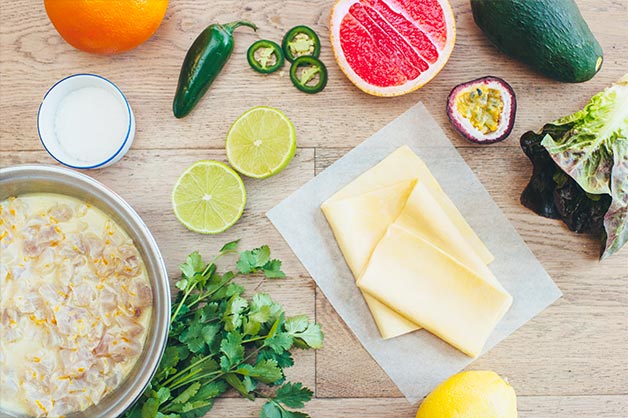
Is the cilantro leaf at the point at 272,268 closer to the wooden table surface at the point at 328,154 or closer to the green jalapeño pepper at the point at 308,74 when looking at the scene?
the wooden table surface at the point at 328,154

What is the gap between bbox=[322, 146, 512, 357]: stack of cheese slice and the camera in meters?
1.80

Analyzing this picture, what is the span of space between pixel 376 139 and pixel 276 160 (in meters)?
0.29

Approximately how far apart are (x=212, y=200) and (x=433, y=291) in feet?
2.07

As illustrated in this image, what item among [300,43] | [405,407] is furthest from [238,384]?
[300,43]

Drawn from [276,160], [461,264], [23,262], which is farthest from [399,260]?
[23,262]

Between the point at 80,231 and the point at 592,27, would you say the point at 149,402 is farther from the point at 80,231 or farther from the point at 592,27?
the point at 592,27

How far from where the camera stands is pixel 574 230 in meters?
1.80

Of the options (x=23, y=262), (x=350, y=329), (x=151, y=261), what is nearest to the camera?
(x=151, y=261)

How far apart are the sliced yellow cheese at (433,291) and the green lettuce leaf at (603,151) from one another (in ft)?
1.10

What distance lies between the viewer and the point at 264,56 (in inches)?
73.6

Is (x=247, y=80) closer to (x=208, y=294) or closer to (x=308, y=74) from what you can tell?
(x=308, y=74)

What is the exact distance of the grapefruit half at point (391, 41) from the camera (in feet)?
5.90

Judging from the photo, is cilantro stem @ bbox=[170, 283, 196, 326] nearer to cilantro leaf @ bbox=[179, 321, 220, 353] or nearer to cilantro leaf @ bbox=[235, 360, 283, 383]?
cilantro leaf @ bbox=[179, 321, 220, 353]

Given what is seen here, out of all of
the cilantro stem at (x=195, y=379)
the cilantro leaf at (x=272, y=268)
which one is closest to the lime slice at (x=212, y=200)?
the cilantro leaf at (x=272, y=268)
